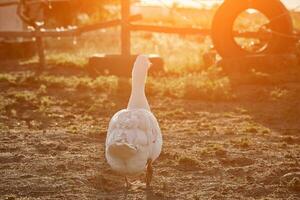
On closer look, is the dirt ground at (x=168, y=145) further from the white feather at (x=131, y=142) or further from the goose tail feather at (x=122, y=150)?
the goose tail feather at (x=122, y=150)

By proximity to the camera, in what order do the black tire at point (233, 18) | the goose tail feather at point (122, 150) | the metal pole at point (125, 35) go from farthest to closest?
the metal pole at point (125, 35)
the black tire at point (233, 18)
the goose tail feather at point (122, 150)

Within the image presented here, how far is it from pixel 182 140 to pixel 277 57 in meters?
6.88

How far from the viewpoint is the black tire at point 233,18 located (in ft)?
54.2

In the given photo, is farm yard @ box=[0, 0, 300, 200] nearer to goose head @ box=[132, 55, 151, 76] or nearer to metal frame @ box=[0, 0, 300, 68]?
metal frame @ box=[0, 0, 300, 68]

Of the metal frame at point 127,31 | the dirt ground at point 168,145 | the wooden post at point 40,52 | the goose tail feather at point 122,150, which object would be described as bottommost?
the dirt ground at point 168,145

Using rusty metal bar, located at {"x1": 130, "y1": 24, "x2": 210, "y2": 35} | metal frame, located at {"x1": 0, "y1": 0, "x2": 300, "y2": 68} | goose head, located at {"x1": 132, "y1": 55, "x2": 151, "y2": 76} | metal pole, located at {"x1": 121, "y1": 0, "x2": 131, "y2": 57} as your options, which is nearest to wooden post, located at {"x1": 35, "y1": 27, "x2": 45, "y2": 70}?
metal frame, located at {"x1": 0, "y1": 0, "x2": 300, "y2": 68}

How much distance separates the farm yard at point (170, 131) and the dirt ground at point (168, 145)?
0.5 inches

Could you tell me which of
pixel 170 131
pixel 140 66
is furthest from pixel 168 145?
pixel 140 66

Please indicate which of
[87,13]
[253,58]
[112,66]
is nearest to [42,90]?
[112,66]

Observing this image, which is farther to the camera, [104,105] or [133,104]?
[104,105]

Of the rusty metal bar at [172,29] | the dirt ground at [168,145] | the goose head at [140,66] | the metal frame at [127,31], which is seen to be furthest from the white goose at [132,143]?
the rusty metal bar at [172,29]

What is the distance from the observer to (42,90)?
14.0 metres

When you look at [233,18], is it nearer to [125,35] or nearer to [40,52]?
[125,35]

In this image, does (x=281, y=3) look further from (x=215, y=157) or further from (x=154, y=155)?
(x=154, y=155)
